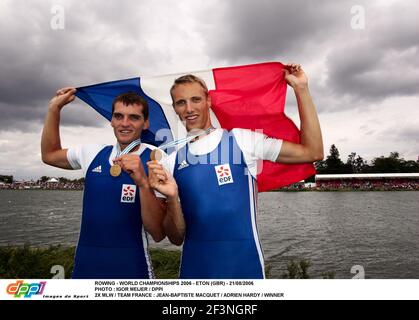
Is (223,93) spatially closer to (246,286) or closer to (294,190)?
(246,286)

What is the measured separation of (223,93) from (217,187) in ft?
4.11

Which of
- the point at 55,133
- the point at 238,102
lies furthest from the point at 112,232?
the point at 238,102

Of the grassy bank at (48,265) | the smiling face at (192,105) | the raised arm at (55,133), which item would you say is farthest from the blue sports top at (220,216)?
the grassy bank at (48,265)

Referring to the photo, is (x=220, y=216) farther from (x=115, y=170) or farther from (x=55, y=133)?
(x=55, y=133)

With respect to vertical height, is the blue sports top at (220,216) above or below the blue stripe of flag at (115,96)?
below

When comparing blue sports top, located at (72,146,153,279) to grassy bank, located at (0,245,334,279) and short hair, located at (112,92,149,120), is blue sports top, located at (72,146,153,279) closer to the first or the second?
short hair, located at (112,92,149,120)

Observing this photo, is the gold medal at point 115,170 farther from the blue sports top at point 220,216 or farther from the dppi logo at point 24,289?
the dppi logo at point 24,289

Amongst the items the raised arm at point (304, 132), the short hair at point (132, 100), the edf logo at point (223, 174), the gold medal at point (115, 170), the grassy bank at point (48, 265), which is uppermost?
the short hair at point (132, 100)

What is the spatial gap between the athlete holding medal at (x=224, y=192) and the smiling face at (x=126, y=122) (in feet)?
2.04

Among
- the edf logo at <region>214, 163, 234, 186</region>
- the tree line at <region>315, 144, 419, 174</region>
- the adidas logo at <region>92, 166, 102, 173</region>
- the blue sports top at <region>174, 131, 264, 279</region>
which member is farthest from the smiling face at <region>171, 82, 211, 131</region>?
the tree line at <region>315, 144, 419, 174</region>

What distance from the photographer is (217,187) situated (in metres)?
2.96

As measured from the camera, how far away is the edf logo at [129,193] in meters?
3.34
